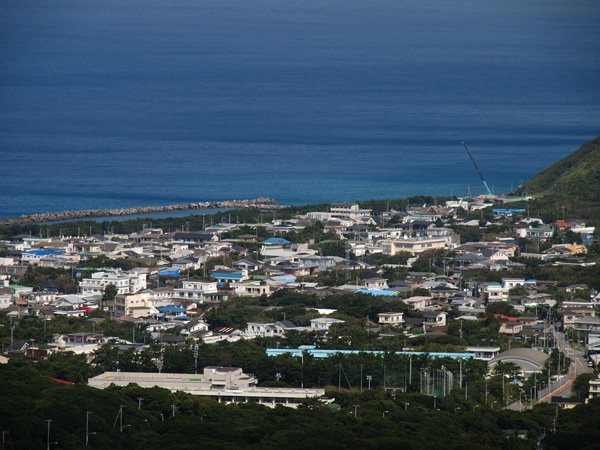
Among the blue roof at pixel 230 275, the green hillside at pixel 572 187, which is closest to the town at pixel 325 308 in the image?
the blue roof at pixel 230 275

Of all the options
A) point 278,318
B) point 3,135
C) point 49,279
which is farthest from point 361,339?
point 3,135

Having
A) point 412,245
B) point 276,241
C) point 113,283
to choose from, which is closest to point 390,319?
point 113,283

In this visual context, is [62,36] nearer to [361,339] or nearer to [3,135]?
[3,135]

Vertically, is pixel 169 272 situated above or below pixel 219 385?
above

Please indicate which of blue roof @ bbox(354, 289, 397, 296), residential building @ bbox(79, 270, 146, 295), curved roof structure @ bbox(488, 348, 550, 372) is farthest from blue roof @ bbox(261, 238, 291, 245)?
curved roof structure @ bbox(488, 348, 550, 372)

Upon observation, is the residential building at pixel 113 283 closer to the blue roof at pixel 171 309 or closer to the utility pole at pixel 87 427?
the blue roof at pixel 171 309

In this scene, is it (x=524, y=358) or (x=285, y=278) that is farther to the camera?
(x=285, y=278)

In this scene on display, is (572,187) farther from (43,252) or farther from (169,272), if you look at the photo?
(43,252)
